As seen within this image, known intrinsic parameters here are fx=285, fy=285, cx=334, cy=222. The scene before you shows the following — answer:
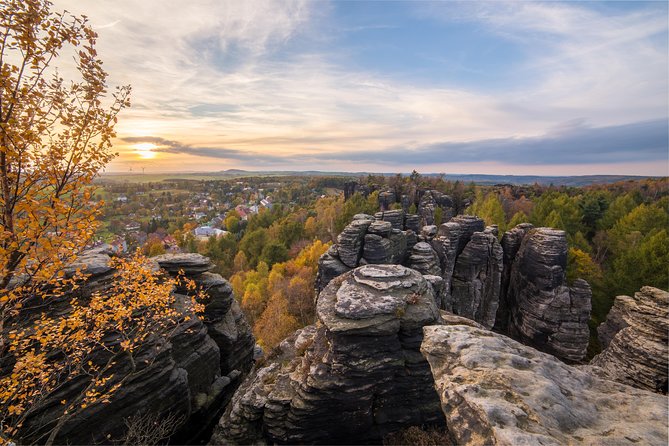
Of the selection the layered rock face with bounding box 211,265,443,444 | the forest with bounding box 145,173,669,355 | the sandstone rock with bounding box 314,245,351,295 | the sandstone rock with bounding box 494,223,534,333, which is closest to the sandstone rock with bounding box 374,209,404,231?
the sandstone rock with bounding box 314,245,351,295

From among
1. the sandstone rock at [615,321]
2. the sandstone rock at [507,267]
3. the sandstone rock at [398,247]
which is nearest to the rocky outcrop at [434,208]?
the sandstone rock at [507,267]

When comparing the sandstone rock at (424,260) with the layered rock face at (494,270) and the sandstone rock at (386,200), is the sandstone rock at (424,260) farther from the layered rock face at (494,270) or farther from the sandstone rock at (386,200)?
the sandstone rock at (386,200)

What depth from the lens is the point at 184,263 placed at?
733 inches

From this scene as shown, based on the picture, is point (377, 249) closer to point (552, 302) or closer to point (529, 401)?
point (552, 302)

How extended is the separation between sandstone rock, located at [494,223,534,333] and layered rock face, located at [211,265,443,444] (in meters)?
25.7

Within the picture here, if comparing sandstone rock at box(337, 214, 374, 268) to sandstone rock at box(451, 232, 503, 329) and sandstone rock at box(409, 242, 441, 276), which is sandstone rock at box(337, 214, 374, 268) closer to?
sandstone rock at box(409, 242, 441, 276)

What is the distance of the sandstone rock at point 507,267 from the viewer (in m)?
33.4

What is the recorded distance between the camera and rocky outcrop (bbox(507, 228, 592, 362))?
26906mm

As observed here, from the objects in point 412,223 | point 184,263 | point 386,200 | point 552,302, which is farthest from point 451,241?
point 386,200

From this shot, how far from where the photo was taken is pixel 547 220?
42.8 metres

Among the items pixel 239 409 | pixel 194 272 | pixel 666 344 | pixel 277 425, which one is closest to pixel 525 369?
pixel 277 425

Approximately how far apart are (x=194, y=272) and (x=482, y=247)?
2853 centimetres

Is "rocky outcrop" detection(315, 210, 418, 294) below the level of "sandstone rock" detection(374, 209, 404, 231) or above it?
below

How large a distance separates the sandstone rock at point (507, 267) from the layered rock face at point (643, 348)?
15505 mm
